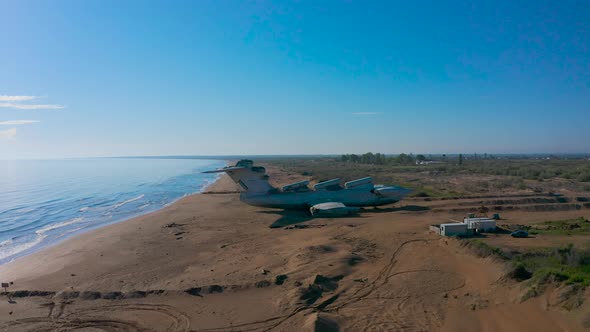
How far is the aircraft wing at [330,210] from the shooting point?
1119 inches

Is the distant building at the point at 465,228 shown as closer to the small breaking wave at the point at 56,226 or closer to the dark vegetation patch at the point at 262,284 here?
the dark vegetation patch at the point at 262,284

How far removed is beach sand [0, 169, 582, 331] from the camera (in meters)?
10.3

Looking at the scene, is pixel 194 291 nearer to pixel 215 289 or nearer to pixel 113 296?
pixel 215 289

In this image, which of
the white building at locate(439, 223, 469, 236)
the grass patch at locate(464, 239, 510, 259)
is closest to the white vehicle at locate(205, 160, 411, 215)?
the white building at locate(439, 223, 469, 236)

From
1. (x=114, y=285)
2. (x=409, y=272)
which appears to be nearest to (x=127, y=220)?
(x=114, y=285)

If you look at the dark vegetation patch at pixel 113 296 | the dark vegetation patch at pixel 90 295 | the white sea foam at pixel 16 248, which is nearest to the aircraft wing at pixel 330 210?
the dark vegetation patch at pixel 113 296

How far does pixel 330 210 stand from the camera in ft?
93.1

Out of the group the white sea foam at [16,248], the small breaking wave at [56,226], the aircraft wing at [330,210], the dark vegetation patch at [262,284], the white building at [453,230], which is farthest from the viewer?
the aircraft wing at [330,210]

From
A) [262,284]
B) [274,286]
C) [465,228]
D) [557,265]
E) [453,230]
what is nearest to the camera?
[557,265]

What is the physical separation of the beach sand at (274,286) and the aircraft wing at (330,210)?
4.99m

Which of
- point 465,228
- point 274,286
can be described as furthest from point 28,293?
point 465,228

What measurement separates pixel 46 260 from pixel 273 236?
13.6 m

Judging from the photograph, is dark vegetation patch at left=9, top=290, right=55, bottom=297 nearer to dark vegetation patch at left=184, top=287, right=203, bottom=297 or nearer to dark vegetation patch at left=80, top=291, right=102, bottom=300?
dark vegetation patch at left=80, top=291, right=102, bottom=300

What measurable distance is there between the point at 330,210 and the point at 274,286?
15.5m
